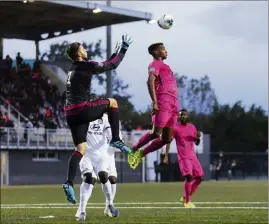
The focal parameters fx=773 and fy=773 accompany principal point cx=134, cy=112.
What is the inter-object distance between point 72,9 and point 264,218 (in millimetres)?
34497

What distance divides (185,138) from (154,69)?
6.30m

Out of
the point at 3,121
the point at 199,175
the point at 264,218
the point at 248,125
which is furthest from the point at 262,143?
the point at 264,218

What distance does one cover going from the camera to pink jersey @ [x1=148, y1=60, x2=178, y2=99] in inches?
487

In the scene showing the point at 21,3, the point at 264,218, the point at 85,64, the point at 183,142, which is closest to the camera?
the point at 85,64

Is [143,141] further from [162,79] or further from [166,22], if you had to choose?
[166,22]

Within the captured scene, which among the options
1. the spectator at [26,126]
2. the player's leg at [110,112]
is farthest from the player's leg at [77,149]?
the spectator at [26,126]

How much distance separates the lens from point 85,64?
37.4 ft

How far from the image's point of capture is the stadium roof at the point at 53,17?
148 ft

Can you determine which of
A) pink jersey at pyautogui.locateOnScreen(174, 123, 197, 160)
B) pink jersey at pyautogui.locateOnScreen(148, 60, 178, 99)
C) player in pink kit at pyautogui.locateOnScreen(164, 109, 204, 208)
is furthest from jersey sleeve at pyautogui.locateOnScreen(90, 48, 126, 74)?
pink jersey at pyautogui.locateOnScreen(174, 123, 197, 160)

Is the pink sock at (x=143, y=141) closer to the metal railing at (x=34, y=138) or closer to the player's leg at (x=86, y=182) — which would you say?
the player's leg at (x=86, y=182)

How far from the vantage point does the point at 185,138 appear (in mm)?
18406

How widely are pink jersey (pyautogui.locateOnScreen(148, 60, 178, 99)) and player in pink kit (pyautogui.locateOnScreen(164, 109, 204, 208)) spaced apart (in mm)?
5648

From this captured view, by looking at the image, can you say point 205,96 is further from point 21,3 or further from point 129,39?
point 129,39

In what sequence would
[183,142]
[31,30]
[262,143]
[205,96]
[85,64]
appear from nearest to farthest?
1. [85,64]
2. [183,142]
3. [31,30]
4. [262,143]
5. [205,96]
